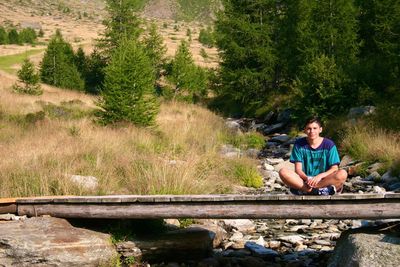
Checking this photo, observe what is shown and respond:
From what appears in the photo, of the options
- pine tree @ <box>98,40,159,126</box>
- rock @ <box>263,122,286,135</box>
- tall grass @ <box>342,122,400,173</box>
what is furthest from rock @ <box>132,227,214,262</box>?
rock @ <box>263,122,286,135</box>

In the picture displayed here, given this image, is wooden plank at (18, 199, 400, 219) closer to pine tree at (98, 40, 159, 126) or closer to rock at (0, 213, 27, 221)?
rock at (0, 213, 27, 221)

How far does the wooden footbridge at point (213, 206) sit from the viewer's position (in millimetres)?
5414

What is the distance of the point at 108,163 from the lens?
30.5 ft

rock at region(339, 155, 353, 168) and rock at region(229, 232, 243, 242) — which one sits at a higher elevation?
rock at region(229, 232, 243, 242)

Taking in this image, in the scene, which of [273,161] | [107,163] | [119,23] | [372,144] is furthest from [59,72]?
[107,163]

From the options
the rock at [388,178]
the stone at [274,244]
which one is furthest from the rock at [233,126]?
the stone at [274,244]

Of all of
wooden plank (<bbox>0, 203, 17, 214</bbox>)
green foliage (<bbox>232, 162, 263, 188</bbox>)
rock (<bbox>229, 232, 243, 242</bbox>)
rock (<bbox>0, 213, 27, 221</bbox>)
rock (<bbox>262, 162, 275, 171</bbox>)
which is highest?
wooden plank (<bbox>0, 203, 17, 214</bbox>)

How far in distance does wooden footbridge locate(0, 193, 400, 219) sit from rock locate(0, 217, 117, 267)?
26cm

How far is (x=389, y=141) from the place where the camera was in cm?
1222

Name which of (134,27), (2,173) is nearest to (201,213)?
(2,173)

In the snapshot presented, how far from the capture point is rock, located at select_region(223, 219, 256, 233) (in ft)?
26.7

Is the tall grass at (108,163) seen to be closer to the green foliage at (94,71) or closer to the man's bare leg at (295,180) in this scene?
the man's bare leg at (295,180)

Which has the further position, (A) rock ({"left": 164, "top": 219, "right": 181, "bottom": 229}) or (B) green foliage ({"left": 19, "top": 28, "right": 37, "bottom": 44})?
(B) green foliage ({"left": 19, "top": 28, "right": 37, "bottom": 44})

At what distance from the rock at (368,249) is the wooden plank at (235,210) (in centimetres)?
24
